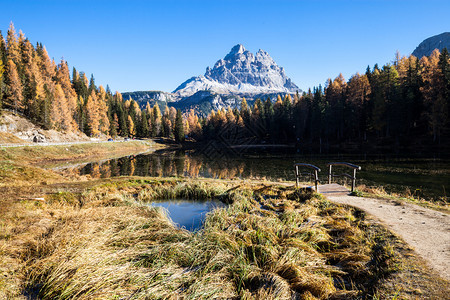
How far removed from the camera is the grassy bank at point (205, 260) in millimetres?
3949

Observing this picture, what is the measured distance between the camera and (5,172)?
15391 mm

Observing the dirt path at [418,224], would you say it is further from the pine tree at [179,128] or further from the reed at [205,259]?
the pine tree at [179,128]

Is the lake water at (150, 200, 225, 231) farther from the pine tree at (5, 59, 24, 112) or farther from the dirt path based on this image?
the pine tree at (5, 59, 24, 112)

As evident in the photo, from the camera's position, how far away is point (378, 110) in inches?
1932

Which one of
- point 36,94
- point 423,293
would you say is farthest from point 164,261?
point 36,94

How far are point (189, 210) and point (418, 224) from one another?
9.46 metres

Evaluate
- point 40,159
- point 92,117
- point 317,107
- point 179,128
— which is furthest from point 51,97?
point 317,107

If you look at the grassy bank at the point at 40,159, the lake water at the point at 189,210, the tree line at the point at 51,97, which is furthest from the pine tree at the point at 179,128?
the lake water at the point at 189,210

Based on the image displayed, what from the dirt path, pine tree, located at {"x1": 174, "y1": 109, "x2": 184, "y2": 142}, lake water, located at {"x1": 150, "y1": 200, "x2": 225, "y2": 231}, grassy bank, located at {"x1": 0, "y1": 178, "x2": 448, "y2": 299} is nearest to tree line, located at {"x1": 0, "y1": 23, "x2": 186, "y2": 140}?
pine tree, located at {"x1": 174, "y1": 109, "x2": 184, "y2": 142}

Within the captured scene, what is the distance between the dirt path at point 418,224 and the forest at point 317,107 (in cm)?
4458

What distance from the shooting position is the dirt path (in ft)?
16.8

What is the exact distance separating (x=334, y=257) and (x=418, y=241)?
8.52ft

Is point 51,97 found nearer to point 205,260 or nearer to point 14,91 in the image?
point 14,91

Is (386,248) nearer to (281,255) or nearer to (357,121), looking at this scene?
(281,255)
